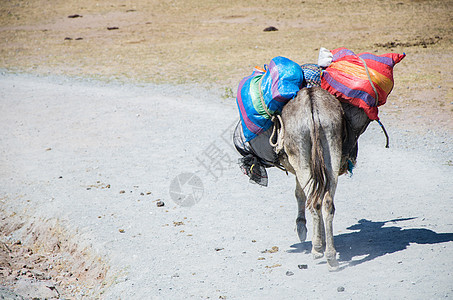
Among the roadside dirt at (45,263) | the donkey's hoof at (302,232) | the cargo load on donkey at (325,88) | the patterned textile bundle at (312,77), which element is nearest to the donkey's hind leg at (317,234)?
the donkey's hoof at (302,232)

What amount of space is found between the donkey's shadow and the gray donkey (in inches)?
19.9

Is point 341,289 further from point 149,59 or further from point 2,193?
point 149,59

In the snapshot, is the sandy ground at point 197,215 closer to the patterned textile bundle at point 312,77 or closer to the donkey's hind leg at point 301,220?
the donkey's hind leg at point 301,220

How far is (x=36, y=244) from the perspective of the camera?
23.6 ft

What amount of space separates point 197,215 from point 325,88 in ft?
9.77

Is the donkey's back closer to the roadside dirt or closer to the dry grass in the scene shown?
the roadside dirt

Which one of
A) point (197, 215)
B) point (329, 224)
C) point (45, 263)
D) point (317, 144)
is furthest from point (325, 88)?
point (45, 263)

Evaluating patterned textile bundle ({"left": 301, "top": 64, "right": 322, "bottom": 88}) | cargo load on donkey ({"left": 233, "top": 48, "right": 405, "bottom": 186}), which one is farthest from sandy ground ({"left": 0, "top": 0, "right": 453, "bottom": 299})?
patterned textile bundle ({"left": 301, "top": 64, "right": 322, "bottom": 88})

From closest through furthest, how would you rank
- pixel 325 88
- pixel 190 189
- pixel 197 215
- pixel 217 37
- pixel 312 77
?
1. pixel 325 88
2. pixel 312 77
3. pixel 197 215
4. pixel 190 189
5. pixel 217 37

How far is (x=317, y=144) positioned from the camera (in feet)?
15.4

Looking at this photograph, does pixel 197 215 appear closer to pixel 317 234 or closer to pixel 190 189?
pixel 190 189

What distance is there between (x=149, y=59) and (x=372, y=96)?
14.1 m

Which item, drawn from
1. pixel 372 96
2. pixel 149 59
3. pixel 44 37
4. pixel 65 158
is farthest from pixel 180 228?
pixel 44 37

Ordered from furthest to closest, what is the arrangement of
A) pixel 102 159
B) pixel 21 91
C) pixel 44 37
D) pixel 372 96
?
pixel 44 37 → pixel 21 91 → pixel 102 159 → pixel 372 96
